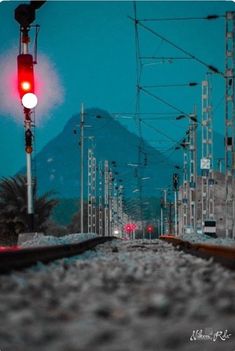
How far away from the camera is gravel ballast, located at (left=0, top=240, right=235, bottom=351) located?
2473mm

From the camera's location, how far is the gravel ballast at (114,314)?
8.11 ft

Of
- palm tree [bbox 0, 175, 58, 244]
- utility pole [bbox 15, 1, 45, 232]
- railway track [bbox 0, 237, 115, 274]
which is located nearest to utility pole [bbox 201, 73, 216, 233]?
palm tree [bbox 0, 175, 58, 244]

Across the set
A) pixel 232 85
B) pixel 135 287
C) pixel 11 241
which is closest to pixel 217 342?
pixel 135 287

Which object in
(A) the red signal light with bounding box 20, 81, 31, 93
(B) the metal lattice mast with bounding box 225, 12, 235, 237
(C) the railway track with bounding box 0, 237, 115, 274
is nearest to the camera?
(C) the railway track with bounding box 0, 237, 115, 274

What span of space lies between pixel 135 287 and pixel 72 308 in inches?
46.9

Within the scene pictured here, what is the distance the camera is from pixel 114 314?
3191 millimetres

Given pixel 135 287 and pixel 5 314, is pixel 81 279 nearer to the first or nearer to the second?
pixel 135 287

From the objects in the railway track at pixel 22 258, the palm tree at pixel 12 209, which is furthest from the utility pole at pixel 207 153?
the railway track at pixel 22 258

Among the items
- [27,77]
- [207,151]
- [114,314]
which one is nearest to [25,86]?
[27,77]

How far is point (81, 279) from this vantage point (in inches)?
206

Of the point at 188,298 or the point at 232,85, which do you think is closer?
the point at 188,298

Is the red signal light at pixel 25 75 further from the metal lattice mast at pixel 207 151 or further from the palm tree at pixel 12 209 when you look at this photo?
the palm tree at pixel 12 209

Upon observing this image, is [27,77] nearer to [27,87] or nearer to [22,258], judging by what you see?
[27,87]

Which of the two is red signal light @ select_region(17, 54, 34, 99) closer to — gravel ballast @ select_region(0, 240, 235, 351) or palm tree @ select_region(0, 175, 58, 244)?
gravel ballast @ select_region(0, 240, 235, 351)
